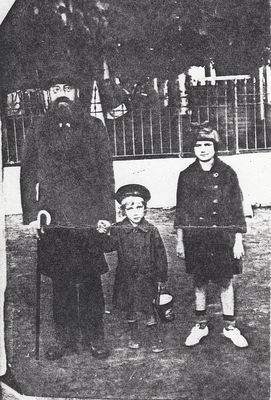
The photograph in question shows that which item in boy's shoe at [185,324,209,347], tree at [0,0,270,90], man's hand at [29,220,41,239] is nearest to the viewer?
tree at [0,0,270,90]

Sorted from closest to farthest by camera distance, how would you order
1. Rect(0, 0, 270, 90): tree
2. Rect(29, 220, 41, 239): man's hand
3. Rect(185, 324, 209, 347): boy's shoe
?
Rect(0, 0, 270, 90): tree
Rect(185, 324, 209, 347): boy's shoe
Rect(29, 220, 41, 239): man's hand

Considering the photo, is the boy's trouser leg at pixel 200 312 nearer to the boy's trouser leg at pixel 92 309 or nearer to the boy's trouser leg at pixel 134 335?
the boy's trouser leg at pixel 134 335

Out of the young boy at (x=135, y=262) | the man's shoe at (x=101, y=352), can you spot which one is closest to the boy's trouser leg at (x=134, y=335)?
the young boy at (x=135, y=262)

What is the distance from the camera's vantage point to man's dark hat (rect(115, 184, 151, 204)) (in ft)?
8.16

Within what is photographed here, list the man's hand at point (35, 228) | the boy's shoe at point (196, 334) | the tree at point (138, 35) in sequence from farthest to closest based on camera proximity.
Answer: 1. the man's hand at point (35, 228)
2. the boy's shoe at point (196, 334)
3. the tree at point (138, 35)

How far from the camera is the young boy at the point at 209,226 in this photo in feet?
7.97

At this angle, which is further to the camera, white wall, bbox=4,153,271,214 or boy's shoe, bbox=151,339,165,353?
boy's shoe, bbox=151,339,165,353

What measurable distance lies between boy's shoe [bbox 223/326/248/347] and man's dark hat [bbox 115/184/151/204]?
2.04 ft

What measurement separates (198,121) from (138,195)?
1.25 feet

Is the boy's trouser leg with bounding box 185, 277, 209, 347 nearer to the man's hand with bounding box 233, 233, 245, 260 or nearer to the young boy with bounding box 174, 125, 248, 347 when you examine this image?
the young boy with bounding box 174, 125, 248, 347

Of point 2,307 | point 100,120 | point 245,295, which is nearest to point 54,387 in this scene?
point 2,307

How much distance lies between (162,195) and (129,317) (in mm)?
534

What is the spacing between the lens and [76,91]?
252cm

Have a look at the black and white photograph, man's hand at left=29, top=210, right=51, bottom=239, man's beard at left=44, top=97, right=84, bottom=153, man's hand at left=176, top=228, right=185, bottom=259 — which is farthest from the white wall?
man's hand at left=29, top=210, right=51, bottom=239
